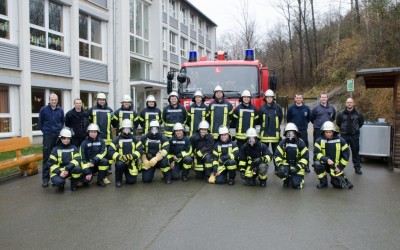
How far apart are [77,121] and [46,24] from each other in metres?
9.24

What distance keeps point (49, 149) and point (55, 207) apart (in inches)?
89.2

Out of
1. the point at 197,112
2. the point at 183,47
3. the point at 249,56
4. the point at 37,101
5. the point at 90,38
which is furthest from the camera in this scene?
the point at 183,47

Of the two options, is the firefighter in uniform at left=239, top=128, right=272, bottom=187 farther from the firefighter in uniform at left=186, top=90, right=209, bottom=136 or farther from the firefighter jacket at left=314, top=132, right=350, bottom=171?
Answer: the firefighter in uniform at left=186, top=90, right=209, bottom=136

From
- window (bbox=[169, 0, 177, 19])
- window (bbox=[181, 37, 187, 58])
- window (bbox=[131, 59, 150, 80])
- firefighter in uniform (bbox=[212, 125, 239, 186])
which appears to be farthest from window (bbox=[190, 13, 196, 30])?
firefighter in uniform (bbox=[212, 125, 239, 186])

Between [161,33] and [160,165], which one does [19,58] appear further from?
[161,33]

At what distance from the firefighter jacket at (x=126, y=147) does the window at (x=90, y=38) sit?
11573mm

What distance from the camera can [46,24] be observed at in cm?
1572

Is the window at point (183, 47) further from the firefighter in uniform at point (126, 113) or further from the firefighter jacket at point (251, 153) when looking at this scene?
the firefighter jacket at point (251, 153)

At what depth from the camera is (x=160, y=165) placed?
7969 mm

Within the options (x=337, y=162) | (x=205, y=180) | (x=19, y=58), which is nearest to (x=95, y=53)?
(x=19, y=58)

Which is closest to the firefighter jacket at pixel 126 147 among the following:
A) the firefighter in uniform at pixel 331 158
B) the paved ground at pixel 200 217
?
the paved ground at pixel 200 217

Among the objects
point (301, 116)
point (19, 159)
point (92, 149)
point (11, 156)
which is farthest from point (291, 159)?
point (11, 156)

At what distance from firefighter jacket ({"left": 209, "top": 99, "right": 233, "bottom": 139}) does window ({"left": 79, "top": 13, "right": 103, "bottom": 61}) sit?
11523mm

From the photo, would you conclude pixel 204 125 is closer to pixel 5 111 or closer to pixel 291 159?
pixel 291 159
